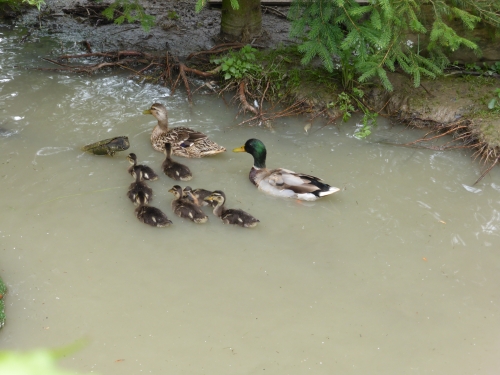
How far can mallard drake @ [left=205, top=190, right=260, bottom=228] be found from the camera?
4.91 m

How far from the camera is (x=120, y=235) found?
4.82 meters

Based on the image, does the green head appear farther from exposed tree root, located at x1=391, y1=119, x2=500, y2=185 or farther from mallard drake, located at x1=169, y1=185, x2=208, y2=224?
exposed tree root, located at x1=391, y1=119, x2=500, y2=185

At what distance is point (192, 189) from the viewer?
543 centimetres

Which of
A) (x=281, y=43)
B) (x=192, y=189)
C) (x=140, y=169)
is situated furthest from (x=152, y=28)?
(x=192, y=189)

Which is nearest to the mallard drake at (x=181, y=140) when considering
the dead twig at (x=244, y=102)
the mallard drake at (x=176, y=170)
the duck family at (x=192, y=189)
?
the duck family at (x=192, y=189)

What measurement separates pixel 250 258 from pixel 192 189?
3.84ft

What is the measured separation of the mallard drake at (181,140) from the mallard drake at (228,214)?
33.8 inches

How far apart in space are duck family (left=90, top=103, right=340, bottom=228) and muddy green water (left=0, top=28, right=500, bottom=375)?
4.5 inches

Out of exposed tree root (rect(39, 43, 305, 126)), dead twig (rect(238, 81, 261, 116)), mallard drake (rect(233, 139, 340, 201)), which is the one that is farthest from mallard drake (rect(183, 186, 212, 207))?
dead twig (rect(238, 81, 261, 116))

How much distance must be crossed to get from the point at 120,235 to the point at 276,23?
5173 mm

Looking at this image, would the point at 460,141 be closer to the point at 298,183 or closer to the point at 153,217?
the point at 298,183

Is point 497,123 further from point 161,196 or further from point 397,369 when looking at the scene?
point 161,196

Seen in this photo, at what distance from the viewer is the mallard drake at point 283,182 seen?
5238 mm

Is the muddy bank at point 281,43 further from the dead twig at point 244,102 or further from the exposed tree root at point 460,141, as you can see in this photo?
the dead twig at point 244,102
